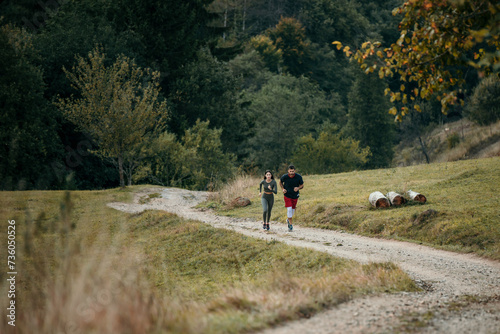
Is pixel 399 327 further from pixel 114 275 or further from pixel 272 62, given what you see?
pixel 272 62

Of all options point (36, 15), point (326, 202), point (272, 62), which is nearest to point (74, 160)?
point (36, 15)

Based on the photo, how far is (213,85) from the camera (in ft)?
154

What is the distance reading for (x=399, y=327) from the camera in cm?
562

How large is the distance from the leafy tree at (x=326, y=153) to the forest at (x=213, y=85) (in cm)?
16

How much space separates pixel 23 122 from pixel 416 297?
30.7 m

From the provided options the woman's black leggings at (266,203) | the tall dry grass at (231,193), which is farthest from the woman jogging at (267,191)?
the tall dry grass at (231,193)

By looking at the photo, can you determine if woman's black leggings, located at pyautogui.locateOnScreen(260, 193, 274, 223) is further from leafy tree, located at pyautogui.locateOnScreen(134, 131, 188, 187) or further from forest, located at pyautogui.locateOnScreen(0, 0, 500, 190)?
leafy tree, located at pyautogui.locateOnScreen(134, 131, 188, 187)

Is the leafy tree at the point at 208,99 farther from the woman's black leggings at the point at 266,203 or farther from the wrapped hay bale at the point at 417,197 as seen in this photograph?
the wrapped hay bale at the point at 417,197

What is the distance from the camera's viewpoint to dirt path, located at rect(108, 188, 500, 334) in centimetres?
570

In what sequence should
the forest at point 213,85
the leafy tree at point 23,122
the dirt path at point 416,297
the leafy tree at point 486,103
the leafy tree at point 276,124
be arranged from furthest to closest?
the leafy tree at point 276,124 → the leafy tree at point 486,103 → the leafy tree at point 23,122 → the forest at point 213,85 → the dirt path at point 416,297

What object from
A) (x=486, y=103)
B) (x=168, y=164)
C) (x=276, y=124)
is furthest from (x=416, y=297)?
(x=276, y=124)

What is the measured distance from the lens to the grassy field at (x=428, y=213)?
12641mm

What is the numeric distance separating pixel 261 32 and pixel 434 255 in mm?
67271

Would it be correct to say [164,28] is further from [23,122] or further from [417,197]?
[417,197]
